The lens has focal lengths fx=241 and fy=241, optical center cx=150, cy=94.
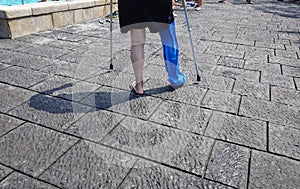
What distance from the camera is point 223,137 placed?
215 centimetres

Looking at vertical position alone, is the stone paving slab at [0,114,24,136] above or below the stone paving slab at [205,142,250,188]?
above

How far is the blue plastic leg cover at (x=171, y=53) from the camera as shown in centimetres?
272

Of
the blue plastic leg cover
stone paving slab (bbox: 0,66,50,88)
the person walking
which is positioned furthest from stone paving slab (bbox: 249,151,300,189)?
stone paving slab (bbox: 0,66,50,88)

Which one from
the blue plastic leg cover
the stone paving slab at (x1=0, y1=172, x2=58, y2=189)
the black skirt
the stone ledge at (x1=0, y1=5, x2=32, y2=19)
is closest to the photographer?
the stone paving slab at (x1=0, y1=172, x2=58, y2=189)

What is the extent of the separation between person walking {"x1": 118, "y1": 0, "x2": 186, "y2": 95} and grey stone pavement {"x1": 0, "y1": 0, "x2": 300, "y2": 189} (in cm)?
36

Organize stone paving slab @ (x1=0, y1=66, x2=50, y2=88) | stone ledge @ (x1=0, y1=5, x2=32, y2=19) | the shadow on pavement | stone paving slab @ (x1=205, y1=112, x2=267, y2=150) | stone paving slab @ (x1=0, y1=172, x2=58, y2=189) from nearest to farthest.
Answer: stone paving slab @ (x1=0, y1=172, x2=58, y2=189)
stone paving slab @ (x1=205, y1=112, x2=267, y2=150)
the shadow on pavement
stone paving slab @ (x1=0, y1=66, x2=50, y2=88)
stone ledge @ (x1=0, y1=5, x2=32, y2=19)

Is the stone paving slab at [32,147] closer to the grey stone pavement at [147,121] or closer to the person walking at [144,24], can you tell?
the grey stone pavement at [147,121]

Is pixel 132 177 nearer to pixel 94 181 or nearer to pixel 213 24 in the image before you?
pixel 94 181

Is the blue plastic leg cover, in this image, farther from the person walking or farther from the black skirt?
the black skirt

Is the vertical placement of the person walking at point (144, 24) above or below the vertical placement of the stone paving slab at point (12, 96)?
above

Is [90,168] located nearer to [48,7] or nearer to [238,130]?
[238,130]

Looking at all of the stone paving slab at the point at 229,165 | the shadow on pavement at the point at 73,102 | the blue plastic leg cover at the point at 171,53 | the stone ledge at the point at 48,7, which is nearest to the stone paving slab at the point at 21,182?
the shadow on pavement at the point at 73,102

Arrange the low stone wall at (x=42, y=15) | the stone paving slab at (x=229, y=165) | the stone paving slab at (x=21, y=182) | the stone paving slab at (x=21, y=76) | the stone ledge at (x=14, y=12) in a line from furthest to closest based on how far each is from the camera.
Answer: the low stone wall at (x=42, y=15), the stone ledge at (x=14, y=12), the stone paving slab at (x=21, y=76), the stone paving slab at (x=229, y=165), the stone paving slab at (x=21, y=182)

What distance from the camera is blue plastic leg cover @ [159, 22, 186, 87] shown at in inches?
107
